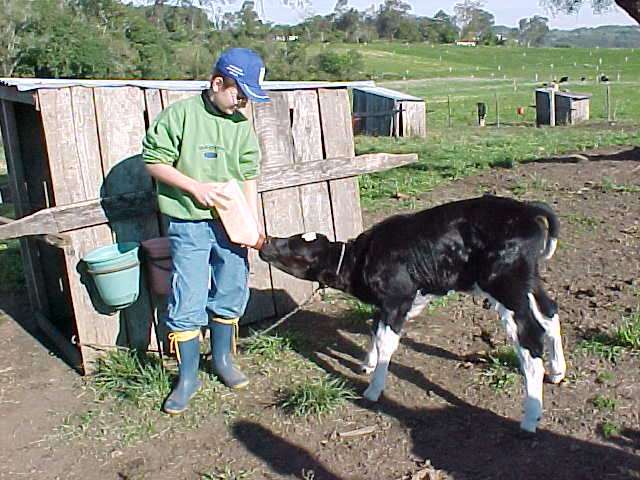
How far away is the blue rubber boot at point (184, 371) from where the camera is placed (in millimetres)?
5219

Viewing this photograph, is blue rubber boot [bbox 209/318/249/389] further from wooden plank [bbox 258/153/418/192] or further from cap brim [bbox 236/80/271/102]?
cap brim [bbox 236/80/271/102]


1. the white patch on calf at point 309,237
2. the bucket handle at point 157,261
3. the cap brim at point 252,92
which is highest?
the cap brim at point 252,92

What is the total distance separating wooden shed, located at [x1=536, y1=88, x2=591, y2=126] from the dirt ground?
18020 millimetres

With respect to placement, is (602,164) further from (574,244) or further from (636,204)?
(574,244)

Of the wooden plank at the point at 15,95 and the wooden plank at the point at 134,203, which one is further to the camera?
the wooden plank at the point at 15,95

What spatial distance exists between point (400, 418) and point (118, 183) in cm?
258

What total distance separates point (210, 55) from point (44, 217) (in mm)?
39671

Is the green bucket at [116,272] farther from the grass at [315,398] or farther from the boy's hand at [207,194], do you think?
the grass at [315,398]

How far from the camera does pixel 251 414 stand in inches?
204

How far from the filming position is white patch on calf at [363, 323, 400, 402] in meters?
5.19

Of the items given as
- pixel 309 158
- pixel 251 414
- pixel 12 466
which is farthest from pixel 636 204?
pixel 12 466

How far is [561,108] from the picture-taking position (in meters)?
24.6

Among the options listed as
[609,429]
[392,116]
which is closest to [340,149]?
[609,429]

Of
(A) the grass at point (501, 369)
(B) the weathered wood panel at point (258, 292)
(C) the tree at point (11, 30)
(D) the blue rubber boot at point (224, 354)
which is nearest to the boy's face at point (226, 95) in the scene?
(D) the blue rubber boot at point (224, 354)
